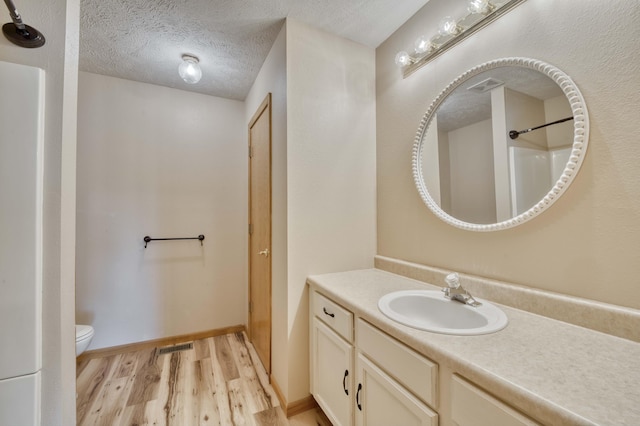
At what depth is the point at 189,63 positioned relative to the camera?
188 centimetres

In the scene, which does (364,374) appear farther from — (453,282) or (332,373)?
(453,282)

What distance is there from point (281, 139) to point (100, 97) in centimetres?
180

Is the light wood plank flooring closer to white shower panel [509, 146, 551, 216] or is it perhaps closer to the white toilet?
the white toilet

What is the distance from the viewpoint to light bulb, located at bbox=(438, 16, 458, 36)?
1.23m

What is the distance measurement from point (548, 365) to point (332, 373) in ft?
3.09

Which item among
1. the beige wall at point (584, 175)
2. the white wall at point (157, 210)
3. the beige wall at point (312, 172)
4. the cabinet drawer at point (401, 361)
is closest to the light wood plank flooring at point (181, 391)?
the beige wall at point (312, 172)

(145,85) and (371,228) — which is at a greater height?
(145,85)

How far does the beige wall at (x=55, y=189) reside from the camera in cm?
79

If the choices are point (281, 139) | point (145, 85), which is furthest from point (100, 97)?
point (281, 139)

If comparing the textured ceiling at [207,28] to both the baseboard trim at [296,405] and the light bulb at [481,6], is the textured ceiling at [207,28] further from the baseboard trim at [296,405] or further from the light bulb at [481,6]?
the baseboard trim at [296,405]

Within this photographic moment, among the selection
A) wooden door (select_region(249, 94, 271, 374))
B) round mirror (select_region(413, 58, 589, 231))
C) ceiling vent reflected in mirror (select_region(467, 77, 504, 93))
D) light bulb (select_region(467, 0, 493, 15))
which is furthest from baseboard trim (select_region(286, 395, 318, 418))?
light bulb (select_region(467, 0, 493, 15))

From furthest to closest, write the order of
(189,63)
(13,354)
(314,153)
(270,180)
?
(189,63) → (270,180) → (314,153) → (13,354)

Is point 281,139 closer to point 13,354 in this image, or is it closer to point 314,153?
point 314,153

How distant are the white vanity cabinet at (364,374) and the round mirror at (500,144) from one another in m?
0.71
